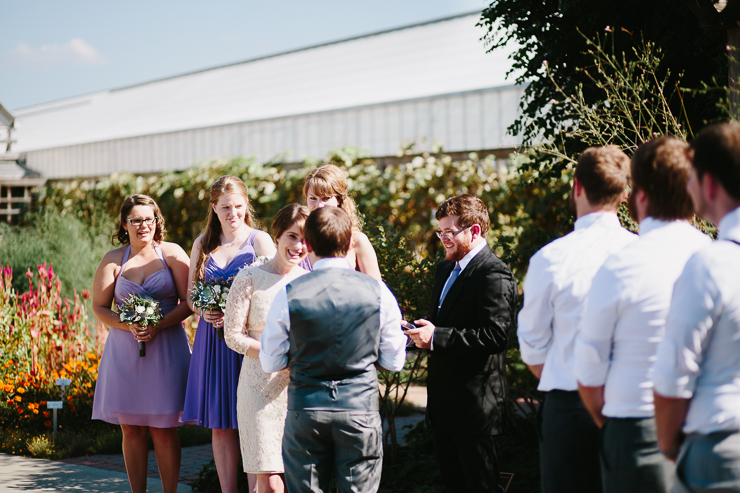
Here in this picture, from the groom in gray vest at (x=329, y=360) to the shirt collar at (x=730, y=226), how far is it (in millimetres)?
1311

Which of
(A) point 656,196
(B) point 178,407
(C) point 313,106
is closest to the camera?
(A) point 656,196

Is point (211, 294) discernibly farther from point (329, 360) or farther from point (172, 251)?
point (329, 360)

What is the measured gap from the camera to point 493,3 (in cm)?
548

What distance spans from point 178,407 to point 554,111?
141 inches

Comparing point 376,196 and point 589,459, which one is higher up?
point 376,196

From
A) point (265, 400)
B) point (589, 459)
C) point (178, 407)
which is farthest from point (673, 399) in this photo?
point (178, 407)

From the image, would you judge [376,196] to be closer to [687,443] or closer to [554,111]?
[554,111]

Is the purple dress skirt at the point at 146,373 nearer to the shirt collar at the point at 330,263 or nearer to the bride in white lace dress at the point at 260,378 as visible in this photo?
the bride in white lace dress at the point at 260,378

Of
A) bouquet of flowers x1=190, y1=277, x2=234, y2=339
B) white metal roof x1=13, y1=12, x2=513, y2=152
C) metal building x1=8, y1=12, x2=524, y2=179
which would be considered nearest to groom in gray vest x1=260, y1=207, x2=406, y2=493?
bouquet of flowers x1=190, y1=277, x2=234, y2=339

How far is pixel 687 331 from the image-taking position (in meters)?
1.75

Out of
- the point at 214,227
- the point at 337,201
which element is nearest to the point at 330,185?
the point at 337,201

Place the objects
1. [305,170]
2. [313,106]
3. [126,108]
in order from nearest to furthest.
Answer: [305,170], [313,106], [126,108]

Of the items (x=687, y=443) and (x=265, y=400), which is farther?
(x=265, y=400)

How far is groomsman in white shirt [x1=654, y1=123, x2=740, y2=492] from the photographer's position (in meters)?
1.72
